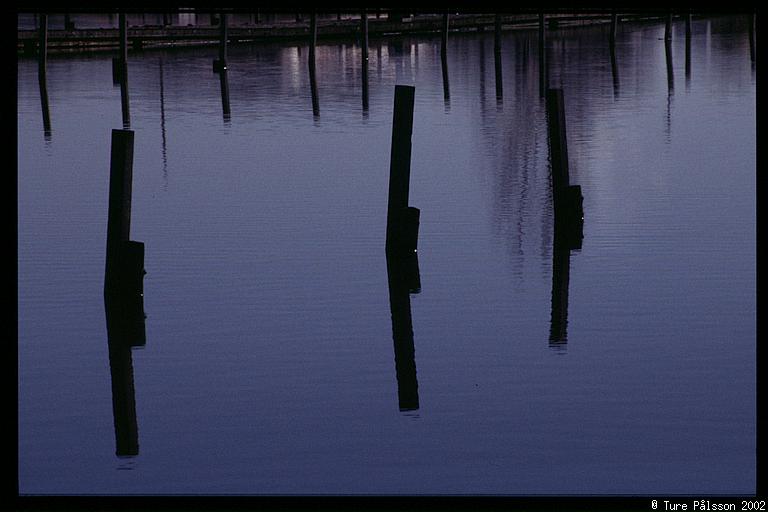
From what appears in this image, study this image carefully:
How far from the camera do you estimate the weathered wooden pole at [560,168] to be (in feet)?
53.7

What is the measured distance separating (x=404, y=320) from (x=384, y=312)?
1.20ft

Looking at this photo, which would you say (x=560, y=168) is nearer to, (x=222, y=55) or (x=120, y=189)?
(x=120, y=189)

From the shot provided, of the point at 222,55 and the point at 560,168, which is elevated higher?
the point at 222,55

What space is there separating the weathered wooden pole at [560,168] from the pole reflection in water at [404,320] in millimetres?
2046

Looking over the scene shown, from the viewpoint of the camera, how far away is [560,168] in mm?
16578

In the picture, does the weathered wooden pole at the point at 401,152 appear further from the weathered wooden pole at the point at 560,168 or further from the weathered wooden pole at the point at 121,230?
the weathered wooden pole at the point at 121,230

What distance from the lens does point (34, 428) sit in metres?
9.77

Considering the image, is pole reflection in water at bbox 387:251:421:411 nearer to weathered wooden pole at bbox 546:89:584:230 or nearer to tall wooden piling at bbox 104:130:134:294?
weathered wooden pole at bbox 546:89:584:230

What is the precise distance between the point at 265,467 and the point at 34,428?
1.82 metres

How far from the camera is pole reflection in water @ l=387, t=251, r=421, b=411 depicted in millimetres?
10867

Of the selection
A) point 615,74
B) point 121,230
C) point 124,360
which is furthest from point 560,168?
point 615,74

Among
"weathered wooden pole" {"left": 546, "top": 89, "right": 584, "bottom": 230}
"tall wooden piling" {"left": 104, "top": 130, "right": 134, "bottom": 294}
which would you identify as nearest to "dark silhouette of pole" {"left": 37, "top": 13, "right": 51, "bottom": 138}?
"weathered wooden pole" {"left": 546, "top": 89, "right": 584, "bottom": 230}

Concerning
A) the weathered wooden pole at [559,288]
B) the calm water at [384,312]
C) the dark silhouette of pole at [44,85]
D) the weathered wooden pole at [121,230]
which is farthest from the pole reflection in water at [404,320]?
the dark silhouette of pole at [44,85]

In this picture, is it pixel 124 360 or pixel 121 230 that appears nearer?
pixel 124 360
